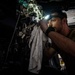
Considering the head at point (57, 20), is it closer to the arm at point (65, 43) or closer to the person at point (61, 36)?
the person at point (61, 36)

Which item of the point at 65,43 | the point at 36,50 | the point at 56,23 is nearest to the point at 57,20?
the point at 56,23

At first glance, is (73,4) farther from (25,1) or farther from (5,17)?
(5,17)

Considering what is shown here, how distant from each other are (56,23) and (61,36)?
3.06 ft

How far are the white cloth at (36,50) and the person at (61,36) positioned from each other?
0.39 metres

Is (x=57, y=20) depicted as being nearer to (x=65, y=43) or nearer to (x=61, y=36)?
(x=61, y=36)

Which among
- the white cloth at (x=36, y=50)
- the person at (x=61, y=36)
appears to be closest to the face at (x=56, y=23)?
the person at (x=61, y=36)

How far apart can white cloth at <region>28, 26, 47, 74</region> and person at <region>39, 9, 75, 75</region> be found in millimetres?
392

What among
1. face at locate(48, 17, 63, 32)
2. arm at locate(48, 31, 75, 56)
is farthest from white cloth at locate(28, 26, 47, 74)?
arm at locate(48, 31, 75, 56)

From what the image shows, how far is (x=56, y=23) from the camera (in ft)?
12.3

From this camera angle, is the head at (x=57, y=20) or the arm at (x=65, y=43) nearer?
the arm at (x=65, y=43)

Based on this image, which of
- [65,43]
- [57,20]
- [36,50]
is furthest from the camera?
[57,20]

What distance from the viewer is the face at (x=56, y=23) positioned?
12.3 ft

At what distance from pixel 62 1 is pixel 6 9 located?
18.5 feet

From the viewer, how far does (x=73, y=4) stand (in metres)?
6.46
